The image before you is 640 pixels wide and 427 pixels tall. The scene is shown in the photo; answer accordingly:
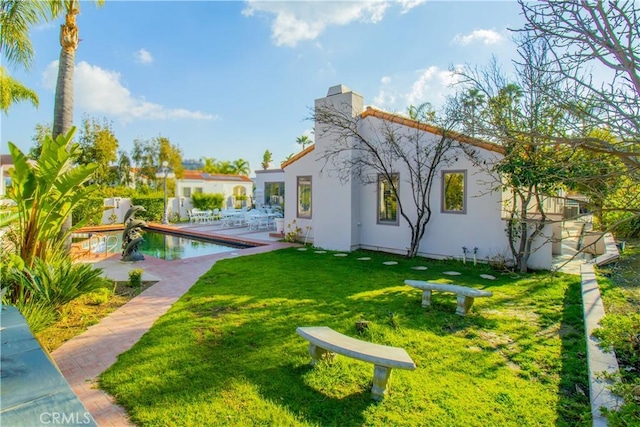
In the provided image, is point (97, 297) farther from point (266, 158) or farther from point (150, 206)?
point (266, 158)

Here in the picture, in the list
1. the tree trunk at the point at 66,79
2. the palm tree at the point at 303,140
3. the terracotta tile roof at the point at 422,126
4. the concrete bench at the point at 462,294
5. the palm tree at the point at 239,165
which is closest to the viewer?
the concrete bench at the point at 462,294

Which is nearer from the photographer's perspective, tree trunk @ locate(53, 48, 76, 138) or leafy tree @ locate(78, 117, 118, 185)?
tree trunk @ locate(53, 48, 76, 138)

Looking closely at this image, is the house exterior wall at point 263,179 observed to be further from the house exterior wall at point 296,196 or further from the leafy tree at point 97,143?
the house exterior wall at point 296,196

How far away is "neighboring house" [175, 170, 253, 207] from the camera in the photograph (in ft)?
124

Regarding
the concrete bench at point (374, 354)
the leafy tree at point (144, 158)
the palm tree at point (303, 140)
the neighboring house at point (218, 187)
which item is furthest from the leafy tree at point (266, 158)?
the concrete bench at point (374, 354)

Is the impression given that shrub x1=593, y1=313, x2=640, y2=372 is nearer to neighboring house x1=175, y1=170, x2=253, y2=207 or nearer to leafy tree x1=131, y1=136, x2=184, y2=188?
neighboring house x1=175, y1=170, x2=253, y2=207

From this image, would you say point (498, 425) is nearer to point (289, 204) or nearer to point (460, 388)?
point (460, 388)

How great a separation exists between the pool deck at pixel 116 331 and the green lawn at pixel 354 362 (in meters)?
0.18

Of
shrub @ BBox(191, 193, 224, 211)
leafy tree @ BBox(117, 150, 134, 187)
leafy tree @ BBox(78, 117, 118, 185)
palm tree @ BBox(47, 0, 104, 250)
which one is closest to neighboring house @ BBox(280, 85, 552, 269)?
palm tree @ BBox(47, 0, 104, 250)

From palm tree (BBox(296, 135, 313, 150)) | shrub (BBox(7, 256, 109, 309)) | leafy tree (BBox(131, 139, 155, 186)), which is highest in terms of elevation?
palm tree (BBox(296, 135, 313, 150))

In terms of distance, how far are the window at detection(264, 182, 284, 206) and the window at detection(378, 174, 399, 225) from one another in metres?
17.6

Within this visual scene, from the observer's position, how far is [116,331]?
6098 mm

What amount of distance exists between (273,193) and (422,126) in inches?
833

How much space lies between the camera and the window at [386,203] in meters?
13.6
